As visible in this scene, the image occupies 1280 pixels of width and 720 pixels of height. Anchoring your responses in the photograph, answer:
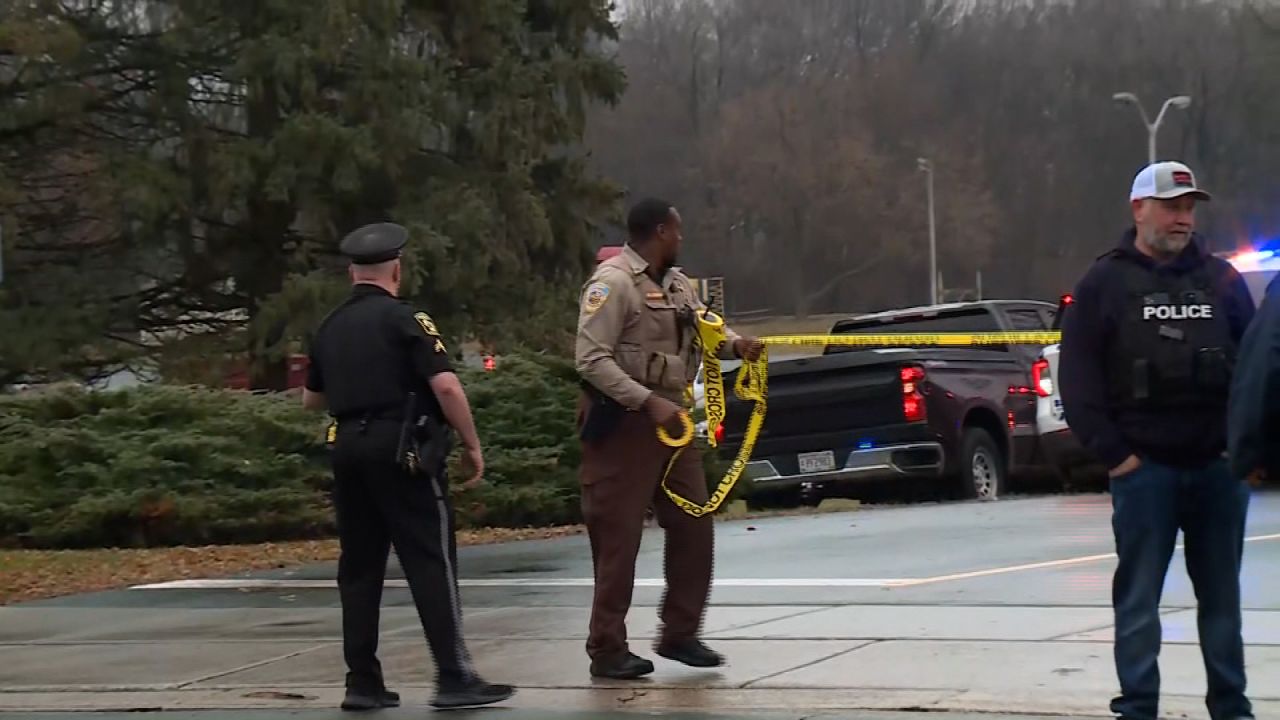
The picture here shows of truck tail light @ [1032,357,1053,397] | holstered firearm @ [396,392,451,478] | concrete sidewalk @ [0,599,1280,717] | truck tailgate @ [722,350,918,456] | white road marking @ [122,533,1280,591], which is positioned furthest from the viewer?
truck tail light @ [1032,357,1053,397]

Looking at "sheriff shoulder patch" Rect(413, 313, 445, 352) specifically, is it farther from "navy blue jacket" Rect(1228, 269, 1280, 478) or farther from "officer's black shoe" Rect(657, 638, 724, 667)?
"navy blue jacket" Rect(1228, 269, 1280, 478)

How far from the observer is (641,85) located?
242 feet

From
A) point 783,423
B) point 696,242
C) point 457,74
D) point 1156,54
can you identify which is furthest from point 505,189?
point 1156,54

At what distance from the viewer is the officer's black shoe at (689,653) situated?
23.7ft

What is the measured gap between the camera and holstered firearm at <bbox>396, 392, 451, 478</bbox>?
22.1ft

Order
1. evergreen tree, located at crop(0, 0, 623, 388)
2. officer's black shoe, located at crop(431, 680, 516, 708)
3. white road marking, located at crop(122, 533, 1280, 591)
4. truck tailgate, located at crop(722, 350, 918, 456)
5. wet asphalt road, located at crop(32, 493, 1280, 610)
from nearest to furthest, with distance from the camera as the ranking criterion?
1. officer's black shoe, located at crop(431, 680, 516, 708)
2. wet asphalt road, located at crop(32, 493, 1280, 610)
3. white road marking, located at crop(122, 533, 1280, 591)
4. truck tailgate, located at crop(722, 350, 918, 456)
5. evergreen tree, located at crop(0, 0, 623, 388)

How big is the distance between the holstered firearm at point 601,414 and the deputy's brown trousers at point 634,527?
0.09ft

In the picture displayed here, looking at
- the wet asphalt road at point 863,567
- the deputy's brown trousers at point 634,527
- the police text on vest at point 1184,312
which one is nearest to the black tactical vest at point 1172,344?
the police text on vest at point 1184,312

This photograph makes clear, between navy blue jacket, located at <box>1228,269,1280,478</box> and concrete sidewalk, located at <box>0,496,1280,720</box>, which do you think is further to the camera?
concrete sidewalk, located at <box>0,496,1280,720</box>

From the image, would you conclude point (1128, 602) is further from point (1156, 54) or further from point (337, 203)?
point (1156, 54)

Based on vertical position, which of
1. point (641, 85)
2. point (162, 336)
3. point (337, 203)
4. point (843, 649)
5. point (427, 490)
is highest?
point (641, 85)

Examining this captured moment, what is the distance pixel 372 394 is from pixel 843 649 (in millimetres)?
2268

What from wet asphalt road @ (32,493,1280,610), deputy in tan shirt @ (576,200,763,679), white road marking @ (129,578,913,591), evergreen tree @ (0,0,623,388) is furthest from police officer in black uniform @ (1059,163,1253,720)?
evergreen tree @ (0,0,623,388)

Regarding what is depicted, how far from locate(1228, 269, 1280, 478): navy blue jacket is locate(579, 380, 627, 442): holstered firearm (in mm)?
2731
